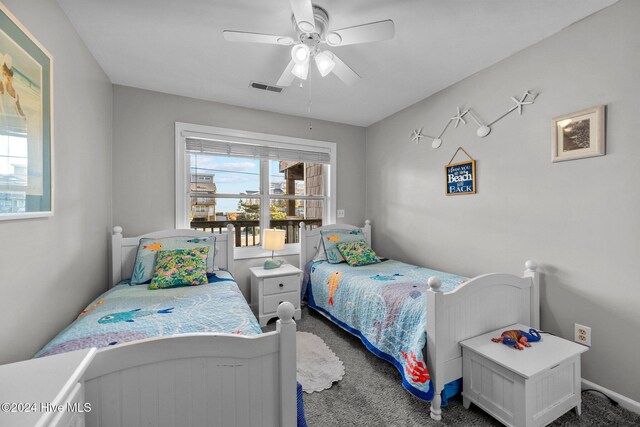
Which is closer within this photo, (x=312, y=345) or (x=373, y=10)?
(x=373, y=10)

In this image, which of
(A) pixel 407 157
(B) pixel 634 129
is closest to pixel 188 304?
(A) pixel 407 157

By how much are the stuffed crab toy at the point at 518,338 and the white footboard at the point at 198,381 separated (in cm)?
137

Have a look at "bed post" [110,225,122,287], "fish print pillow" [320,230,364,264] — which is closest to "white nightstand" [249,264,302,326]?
"fish print pillow" [320,230,364,264]

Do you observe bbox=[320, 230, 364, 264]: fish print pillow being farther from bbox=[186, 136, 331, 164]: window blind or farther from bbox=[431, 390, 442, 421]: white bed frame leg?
bbox=[431, 390, 442, 421]: white bed frame leg

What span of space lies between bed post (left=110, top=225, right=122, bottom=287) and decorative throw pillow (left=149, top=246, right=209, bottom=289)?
410 mm

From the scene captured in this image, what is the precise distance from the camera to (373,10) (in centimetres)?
171

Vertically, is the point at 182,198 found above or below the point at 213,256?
above

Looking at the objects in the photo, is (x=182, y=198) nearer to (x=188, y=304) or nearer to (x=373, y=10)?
(x=188, y=304)

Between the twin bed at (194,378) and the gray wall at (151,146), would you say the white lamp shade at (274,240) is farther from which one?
the twin bed at (194,378)

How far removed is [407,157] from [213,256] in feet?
7.90

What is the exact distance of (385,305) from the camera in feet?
6.86

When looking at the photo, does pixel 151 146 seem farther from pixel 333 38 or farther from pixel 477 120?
pixel 477 120

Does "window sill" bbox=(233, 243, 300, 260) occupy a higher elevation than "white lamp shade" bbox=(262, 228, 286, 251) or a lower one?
lower

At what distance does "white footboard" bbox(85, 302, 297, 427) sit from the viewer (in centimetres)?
90
